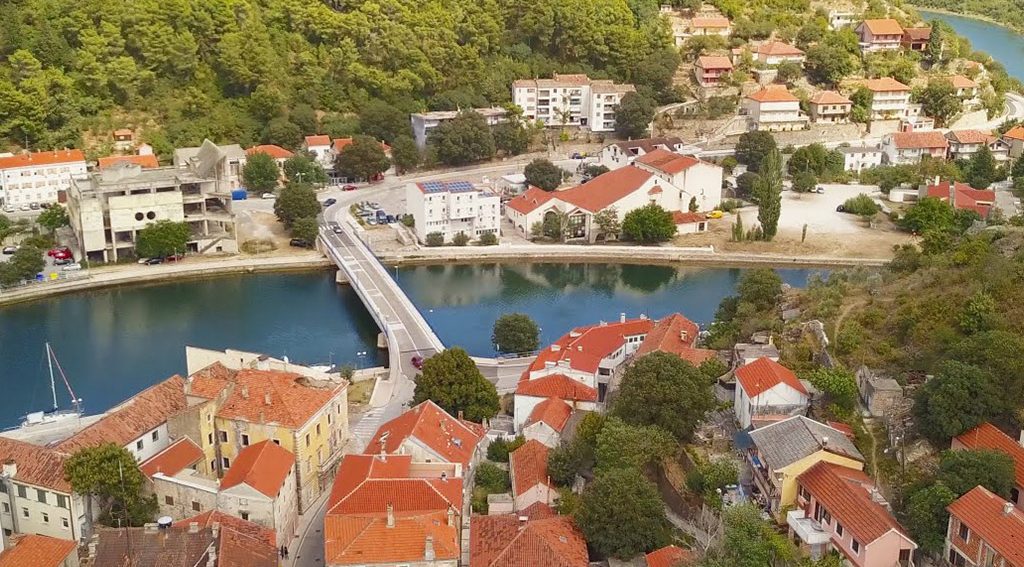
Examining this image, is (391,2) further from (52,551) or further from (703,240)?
(52,551)

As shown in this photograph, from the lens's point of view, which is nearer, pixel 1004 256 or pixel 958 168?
pixel 1004 256

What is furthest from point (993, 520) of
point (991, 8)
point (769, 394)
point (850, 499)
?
point (991, 8)

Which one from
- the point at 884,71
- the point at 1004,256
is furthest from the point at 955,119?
the point at 1004,256

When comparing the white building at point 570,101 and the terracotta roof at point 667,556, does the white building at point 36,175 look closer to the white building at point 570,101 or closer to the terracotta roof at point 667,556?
the white building at point 570,101

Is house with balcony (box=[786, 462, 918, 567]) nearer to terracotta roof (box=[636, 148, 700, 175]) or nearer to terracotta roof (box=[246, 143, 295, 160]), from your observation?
terracotta roof (box=[636, 148, 700, 175])

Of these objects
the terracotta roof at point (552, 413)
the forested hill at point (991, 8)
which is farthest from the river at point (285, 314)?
the forested hill at point (991, 8)
